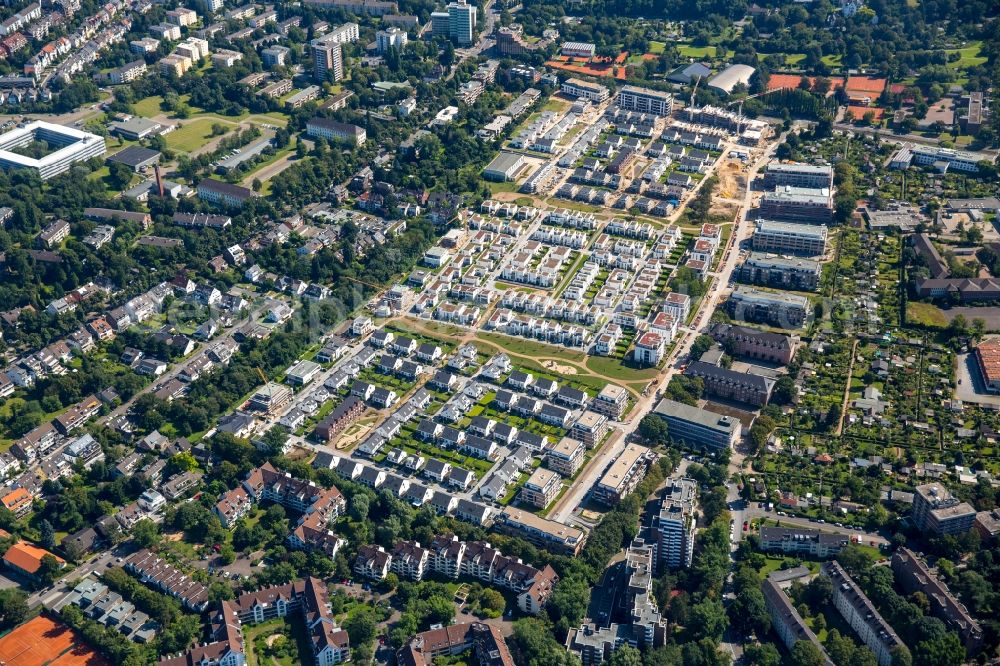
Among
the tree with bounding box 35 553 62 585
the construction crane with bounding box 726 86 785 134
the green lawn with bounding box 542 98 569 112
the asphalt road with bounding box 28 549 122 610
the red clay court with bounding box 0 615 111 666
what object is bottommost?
the red clay court with bounding box 0 615 111 666

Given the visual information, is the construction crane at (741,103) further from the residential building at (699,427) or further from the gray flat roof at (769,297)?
the residential building at (699,427)

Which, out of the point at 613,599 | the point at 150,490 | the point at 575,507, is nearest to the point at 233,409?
the point at 150,490

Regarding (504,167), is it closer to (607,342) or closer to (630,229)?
(630,229)

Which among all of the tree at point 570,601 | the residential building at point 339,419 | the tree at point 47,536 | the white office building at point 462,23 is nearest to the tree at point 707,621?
the tree at point 570,601

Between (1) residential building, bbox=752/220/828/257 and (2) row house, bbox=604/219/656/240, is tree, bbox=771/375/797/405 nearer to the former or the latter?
(1) residential building, bbox=752/220/828/257

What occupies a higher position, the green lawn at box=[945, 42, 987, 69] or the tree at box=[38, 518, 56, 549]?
the green lawn at box=[945, 42, 987, 69]

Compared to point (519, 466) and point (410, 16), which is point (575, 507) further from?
point (410, 16)

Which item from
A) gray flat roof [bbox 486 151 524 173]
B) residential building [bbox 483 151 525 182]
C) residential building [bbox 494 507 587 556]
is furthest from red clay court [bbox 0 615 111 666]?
gray flat roof [bbox 486 151 524 173]
